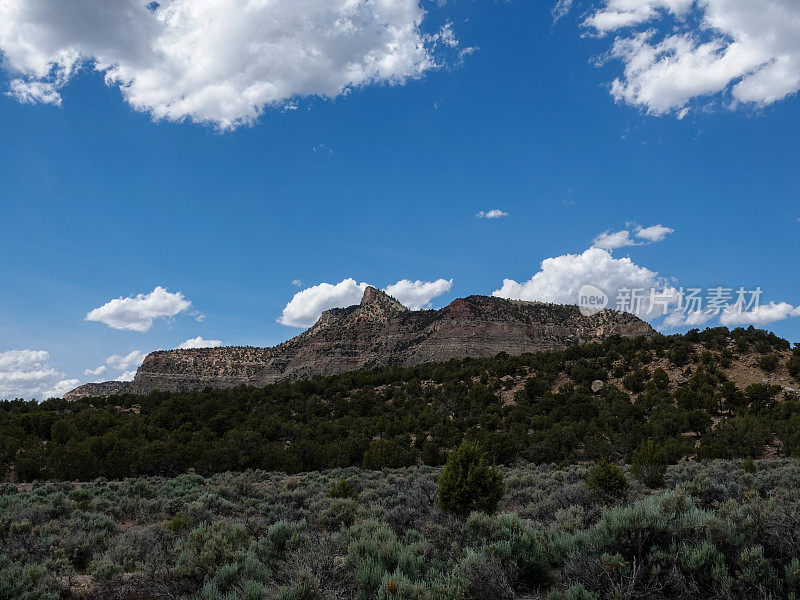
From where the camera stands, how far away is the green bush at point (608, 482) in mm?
12047

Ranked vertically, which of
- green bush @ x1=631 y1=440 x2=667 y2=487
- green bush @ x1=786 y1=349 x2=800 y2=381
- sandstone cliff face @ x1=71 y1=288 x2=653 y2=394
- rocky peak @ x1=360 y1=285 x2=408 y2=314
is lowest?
green bush @ x1=631 y1=440 x2=667 y2=487

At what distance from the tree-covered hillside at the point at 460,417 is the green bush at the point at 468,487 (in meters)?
12.1

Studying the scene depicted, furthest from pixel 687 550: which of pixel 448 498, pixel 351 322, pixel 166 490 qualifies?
pixel 351 322

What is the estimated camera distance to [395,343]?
87312 millimetres

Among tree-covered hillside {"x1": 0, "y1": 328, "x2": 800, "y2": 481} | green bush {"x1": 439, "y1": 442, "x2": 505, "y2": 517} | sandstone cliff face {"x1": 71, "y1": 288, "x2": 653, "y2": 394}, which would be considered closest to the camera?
green bush {"x1": 439, "y1": 442, "x2": 505, "y2": 517}

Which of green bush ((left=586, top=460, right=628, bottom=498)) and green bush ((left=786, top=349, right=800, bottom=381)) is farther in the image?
green bush ((left=786, top=349, right=800, bottom=381))

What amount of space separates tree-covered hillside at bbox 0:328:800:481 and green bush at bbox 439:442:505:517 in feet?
39.7

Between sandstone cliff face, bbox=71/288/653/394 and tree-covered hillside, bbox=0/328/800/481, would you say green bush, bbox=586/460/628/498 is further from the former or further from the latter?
sandstone cliff face, bbox=71/288/653/394

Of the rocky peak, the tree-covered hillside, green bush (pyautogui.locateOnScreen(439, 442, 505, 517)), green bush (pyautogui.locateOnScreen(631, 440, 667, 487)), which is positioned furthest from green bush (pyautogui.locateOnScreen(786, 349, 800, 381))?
the rocky peak

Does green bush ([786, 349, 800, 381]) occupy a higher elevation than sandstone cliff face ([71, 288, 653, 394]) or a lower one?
lower

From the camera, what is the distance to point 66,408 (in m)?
39.2

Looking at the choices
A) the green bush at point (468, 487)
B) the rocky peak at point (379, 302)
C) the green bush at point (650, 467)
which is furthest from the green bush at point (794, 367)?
the rocky peak at point (379, 302)

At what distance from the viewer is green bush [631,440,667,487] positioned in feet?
51.1

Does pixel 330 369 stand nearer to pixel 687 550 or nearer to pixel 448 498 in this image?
pixel 448 498
